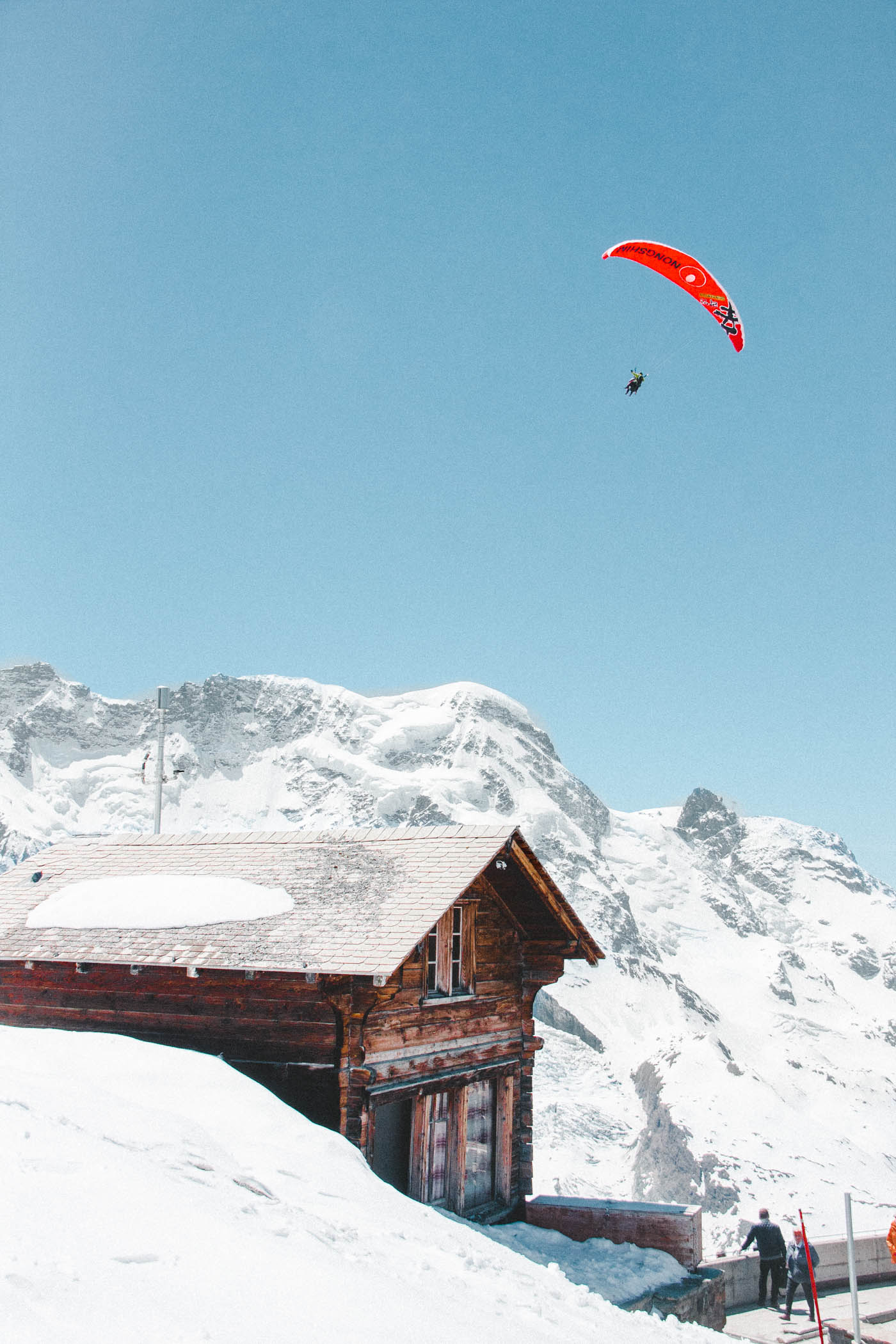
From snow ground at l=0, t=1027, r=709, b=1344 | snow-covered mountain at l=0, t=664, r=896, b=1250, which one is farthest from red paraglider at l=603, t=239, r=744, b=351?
snow-covered mountain at l=0, t=664, r=896, b=1250

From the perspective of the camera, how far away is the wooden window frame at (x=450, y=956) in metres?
13.3

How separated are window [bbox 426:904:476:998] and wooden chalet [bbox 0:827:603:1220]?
0.09 ft

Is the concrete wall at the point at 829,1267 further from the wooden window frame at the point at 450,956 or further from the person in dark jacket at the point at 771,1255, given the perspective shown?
the wooden window frame at the point at 450,956

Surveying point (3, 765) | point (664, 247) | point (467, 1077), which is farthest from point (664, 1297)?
point (3, 765)

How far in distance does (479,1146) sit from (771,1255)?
165 inches

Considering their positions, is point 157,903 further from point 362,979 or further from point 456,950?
point 456,950

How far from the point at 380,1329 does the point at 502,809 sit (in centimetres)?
17394

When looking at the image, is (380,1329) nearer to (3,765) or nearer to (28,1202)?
(28,1202)

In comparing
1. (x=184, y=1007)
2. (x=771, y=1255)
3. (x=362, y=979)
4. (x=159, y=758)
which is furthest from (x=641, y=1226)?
(x=159, y=758)

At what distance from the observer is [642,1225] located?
42.2ft

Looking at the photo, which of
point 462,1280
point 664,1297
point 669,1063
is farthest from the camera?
point 669,1063

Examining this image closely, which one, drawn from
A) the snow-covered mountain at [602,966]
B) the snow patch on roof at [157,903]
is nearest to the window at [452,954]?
the snow patch on roof at [157,903]

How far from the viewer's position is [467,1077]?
13883 millimetres

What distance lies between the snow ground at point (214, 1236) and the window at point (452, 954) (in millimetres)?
3890
